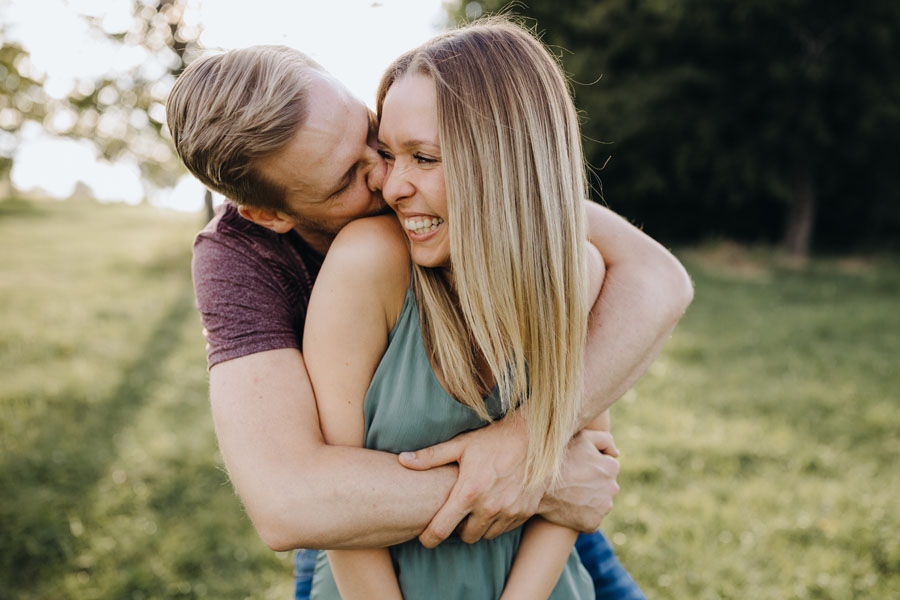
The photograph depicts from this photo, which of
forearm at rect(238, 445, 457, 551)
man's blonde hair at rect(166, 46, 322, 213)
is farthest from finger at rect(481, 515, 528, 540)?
man's blonde hair at rect(166, 46, 322, 213)

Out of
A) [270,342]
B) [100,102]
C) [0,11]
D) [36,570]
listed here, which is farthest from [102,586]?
[100,102]

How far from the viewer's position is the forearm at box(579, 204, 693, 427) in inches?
79.3

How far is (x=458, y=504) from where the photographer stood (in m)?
1.68

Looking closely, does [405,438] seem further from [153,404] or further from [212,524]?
[153,404]

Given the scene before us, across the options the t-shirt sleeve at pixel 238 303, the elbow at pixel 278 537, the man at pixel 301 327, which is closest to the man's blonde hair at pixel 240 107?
the man at pixel 301 327

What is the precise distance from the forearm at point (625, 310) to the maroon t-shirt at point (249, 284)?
2.95ft

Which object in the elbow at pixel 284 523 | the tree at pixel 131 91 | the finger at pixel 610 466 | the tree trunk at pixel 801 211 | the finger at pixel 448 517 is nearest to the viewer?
the elbow at pixel 284 523

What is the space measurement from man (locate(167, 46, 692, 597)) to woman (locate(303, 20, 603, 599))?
99 mm

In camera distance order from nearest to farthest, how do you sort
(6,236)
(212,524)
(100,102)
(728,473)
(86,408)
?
1. (212,524)
2. (728,473)
3. (86,408)
4. (100,102)
5. (6,236)

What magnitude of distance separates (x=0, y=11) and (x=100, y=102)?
3.13 m

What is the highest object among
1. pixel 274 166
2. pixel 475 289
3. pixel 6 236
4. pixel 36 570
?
pixel 274 166

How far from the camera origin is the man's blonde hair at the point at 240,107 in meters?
1.81

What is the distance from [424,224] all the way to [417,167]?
0.16 meters

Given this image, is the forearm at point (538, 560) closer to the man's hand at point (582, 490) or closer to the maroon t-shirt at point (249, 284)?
the man's hand at point (582, 490)
